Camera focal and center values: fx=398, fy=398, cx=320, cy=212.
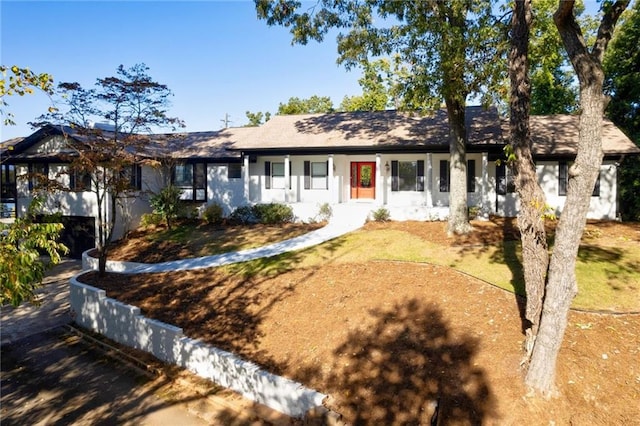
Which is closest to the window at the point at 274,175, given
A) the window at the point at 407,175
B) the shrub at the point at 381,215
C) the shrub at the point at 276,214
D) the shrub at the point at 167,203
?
the shrub at the point at 276,214

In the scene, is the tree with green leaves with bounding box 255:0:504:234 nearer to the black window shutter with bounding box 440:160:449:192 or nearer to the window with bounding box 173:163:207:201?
the black window shutter with bounding box 440:160:449:192

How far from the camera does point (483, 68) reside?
39.2 ft

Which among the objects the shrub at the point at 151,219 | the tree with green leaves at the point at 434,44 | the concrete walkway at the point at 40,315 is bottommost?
the concrete walkway at the point at 40,315

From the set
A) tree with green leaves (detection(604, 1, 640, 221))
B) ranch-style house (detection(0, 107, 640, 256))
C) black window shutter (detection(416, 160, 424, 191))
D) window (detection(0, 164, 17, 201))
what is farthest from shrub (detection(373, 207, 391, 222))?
window (detection(0, 164, 17, 201))

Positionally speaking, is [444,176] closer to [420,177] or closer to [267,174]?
[420,177]

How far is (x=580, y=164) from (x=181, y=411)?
7581mm

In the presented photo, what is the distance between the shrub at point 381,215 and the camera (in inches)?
672

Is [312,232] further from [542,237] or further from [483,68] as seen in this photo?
[542,237]

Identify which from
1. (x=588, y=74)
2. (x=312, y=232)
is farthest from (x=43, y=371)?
(x=588, y=74)

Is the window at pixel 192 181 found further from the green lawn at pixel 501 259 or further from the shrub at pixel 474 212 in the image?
the shrub at pixel 474 212

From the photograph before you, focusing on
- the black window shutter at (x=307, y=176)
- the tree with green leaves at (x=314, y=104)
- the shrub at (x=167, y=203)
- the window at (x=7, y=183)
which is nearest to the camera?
the shrub at (x=167, y=203)

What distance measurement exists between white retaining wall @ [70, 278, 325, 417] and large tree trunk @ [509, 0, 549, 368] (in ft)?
12.3

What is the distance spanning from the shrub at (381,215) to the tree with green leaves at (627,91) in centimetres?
1219

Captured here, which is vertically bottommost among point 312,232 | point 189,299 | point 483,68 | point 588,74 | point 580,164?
point 189,299
